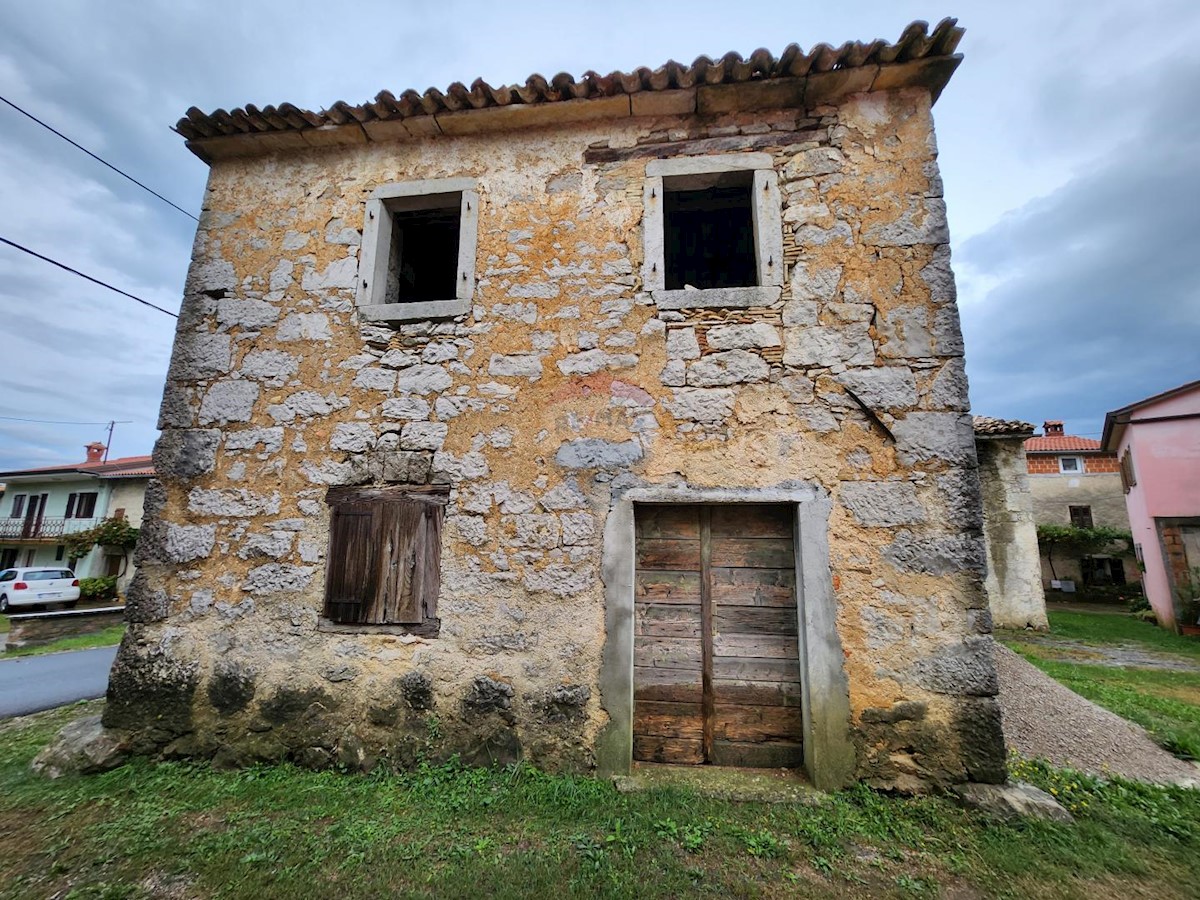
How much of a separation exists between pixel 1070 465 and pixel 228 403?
96.9 ft

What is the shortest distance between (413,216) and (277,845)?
4.73 meters

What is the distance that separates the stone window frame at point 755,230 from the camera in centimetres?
378

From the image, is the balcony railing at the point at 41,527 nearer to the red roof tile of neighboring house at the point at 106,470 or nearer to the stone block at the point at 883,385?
the red roof tile of neighboring house at the point at 106,470

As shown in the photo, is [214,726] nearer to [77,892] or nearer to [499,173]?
[77,892]

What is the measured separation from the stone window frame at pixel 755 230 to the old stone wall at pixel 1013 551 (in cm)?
911

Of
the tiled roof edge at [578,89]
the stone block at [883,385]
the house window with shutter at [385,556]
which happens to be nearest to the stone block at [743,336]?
the stone block at [883,385]

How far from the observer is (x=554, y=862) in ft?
8.66

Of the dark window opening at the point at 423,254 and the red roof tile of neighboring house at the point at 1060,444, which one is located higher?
the red roof tile of neighboring house at the point at 1060,444

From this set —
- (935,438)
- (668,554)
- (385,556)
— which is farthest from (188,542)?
(935,438)

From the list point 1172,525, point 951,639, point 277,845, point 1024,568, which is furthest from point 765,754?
point 1172,525

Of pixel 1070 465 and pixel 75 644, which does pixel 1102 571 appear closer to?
pixel 1070 465

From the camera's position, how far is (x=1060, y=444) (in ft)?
76.7

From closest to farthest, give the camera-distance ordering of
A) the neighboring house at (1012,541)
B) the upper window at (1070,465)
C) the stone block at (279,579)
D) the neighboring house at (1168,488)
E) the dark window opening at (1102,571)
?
the stone block at (279,579) < the neighboring house at (1012,541) < the neighboring house at (1168,488) < the dark window opening at (1102,571) < the upper window at (1070,465)

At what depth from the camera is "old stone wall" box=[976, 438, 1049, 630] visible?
32.9 ft
